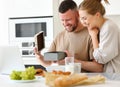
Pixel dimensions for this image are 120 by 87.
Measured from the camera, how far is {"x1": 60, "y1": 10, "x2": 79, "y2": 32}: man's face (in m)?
2.27

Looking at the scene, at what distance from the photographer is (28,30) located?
3.85 m

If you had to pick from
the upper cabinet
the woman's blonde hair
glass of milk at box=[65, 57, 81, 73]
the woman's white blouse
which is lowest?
glass of milk at box=[65, 57, 81, 73]

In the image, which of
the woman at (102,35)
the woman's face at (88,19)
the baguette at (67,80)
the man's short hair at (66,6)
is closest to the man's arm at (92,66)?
the woman at (102,35)

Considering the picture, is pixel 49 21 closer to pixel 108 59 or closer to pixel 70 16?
pixel 70 16

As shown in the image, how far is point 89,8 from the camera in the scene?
1.97 m

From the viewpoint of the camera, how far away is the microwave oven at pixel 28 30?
3691 mm

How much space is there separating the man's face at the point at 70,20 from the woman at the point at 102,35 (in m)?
0.27

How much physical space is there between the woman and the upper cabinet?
1714 millimetres

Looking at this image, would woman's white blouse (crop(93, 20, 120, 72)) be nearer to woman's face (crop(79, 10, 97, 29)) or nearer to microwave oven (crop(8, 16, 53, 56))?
woman's face (crop(79, 10, 97, 29))

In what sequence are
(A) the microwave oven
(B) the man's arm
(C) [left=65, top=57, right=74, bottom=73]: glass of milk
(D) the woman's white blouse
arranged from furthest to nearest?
(A) the microwave oven
(B) the man's arm
(D) the woman's white blouse
(C) [left=65, top=57, right=74, bottom=73]: glass of milk

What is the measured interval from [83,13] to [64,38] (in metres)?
0.43

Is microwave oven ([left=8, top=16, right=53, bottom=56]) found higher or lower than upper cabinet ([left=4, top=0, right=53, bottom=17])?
lower

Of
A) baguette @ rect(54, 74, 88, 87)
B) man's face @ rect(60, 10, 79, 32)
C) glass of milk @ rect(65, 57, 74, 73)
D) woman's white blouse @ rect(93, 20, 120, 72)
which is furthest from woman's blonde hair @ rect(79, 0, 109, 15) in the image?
baguette @ rect(54, 74, 88, 87)

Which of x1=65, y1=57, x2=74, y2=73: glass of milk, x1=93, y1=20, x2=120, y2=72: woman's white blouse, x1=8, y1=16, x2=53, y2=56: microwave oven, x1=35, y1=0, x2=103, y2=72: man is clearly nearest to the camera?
x1=65, y1=57, x2=74, y2=73: glass of milk
